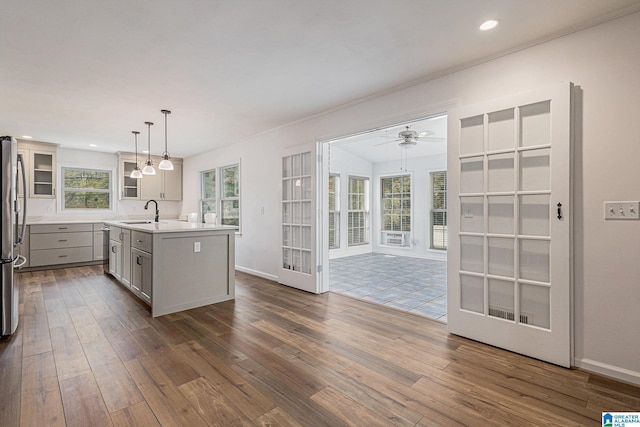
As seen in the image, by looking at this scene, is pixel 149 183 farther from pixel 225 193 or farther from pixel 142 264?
pixel 142 264

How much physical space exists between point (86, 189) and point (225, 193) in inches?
122

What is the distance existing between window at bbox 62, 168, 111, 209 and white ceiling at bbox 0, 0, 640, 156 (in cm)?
269

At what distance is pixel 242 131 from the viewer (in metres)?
5.17

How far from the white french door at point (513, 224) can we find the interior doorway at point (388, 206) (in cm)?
252

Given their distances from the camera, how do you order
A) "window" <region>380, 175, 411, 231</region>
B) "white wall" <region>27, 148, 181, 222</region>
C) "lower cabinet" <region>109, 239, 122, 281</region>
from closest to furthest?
1. "lower cabinet" <region>109, 239, 122, 281</region>
2. "white wall" <region>27, 148, 181, 222</region>
3. "window" <region>380, 175, 411, 231</region>

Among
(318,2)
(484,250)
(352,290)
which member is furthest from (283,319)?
(318,2)

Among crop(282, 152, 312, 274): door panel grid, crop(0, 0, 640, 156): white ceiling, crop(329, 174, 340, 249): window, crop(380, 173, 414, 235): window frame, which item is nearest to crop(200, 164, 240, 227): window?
crop(282, 152, 312, 274): door panel grid

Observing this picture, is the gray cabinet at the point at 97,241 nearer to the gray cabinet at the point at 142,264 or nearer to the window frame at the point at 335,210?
the gray cabinet at the point at 142,264

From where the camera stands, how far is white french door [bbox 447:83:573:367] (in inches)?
89.9

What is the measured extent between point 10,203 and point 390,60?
3.68 m

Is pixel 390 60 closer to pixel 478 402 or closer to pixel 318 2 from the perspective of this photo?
pixel 318 2

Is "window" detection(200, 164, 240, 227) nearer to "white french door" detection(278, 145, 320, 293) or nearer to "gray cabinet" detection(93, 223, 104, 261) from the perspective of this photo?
"white french door" detection(278, 145, 320, 293)

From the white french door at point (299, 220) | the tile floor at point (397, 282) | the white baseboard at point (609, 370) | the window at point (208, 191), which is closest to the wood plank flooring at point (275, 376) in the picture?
the white baseboard at point (609, 370)

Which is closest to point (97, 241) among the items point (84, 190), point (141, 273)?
point (84, 190)
